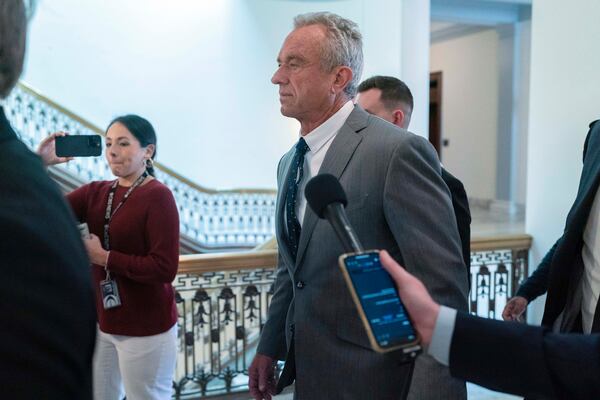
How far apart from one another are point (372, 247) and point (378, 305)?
755 millimetres

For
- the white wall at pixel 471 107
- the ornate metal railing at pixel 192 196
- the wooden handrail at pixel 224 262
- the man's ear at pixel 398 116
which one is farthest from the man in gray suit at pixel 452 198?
the white wall at pixel 471 107

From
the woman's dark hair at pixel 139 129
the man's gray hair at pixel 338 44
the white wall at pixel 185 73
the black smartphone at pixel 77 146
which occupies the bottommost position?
the black smartphone at pixel 77 146

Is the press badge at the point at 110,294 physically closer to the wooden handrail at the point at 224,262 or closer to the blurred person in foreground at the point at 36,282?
the wooden handrail at the point at 224,262

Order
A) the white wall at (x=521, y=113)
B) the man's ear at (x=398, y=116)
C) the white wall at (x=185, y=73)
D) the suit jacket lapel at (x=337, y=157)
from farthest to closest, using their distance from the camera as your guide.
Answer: the white wall at (x=521, y=113) < the white wall at (x=185, y=73) < the man's ear at (x=398, y=116) < the suit jacket lapel at (x=337, y=157)

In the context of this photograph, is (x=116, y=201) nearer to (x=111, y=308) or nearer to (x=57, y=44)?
(x=111, y=308)

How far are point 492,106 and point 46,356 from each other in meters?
12.4

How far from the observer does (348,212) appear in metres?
1.64

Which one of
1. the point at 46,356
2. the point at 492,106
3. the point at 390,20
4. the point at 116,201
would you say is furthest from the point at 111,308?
the point at 492,106

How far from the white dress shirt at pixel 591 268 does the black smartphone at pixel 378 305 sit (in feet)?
3.90

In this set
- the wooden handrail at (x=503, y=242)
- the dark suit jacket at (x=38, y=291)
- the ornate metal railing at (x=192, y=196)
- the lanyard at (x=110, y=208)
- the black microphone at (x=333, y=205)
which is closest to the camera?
the dark suit jacket at (x=38, y=291)

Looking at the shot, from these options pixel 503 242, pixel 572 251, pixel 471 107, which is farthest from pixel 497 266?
pixel 471 107

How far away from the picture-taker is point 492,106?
481 inches

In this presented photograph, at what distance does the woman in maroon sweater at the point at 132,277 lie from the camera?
2.47m

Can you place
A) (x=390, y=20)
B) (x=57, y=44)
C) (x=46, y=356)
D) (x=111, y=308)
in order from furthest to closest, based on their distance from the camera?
(x=57, y=44) → (x=390, y=20) → (x=111, y=308) → (x=46, y=356)
